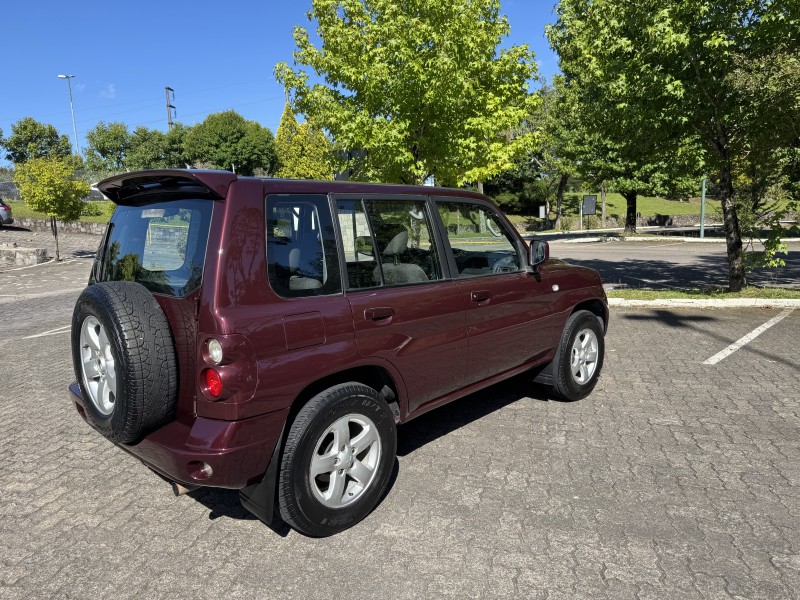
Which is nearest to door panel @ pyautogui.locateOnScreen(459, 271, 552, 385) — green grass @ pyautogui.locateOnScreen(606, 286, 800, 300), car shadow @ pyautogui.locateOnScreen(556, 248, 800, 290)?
green grass @ pyautogui.locateOnScreen(606, 286, 800, 300)

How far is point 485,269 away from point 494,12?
11.7 meters

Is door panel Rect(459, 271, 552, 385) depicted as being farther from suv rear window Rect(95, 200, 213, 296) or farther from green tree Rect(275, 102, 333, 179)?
green tree Rect(275, 102, 333, 179)

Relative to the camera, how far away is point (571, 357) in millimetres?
4852

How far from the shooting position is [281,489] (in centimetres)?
278

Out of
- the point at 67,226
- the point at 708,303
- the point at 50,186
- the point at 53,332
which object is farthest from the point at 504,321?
the point at 67,226

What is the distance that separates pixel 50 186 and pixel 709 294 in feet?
68.1

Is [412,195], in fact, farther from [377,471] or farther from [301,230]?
[377,471]

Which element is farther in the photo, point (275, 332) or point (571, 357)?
point (571, 357)

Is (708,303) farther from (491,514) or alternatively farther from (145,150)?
(145,150)

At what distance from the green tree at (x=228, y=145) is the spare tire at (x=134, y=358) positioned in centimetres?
5515

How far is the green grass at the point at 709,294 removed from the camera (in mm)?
9477

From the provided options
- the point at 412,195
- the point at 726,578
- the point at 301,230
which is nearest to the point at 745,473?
the point at 726,578

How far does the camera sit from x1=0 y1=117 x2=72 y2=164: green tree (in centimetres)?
5103

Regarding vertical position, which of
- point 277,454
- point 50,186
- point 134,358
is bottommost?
point 277,454
